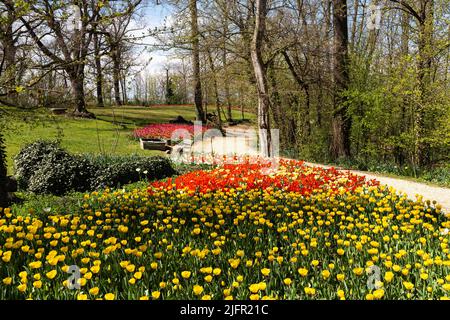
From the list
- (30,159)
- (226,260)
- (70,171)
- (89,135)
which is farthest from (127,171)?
(89,135)

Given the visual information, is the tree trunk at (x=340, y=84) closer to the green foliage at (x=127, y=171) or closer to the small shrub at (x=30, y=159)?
the green foliage at (x=127, y=171)

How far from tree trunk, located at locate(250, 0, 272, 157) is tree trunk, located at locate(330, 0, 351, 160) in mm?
2769

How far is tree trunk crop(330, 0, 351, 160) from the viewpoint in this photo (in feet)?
38.4

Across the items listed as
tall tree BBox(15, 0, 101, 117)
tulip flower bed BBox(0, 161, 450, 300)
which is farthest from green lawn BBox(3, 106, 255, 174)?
tulip flower bed BBox(0, 161, 450, 300)

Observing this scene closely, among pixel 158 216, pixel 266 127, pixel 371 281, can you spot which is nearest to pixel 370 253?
pixel 371 281

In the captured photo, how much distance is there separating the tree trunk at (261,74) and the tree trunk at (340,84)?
277 cm

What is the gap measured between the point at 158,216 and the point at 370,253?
2.35m

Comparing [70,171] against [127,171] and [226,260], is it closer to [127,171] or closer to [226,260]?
[127,171]

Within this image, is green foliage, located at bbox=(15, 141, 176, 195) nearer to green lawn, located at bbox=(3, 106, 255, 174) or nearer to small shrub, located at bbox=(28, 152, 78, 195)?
small shrub, located at bbox=(28, 152, 78, 195)

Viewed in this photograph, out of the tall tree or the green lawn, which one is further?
the green lawn

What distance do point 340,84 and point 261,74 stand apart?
10.6 ft

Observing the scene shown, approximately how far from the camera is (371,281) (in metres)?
2.69

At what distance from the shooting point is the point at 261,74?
10.2 m
